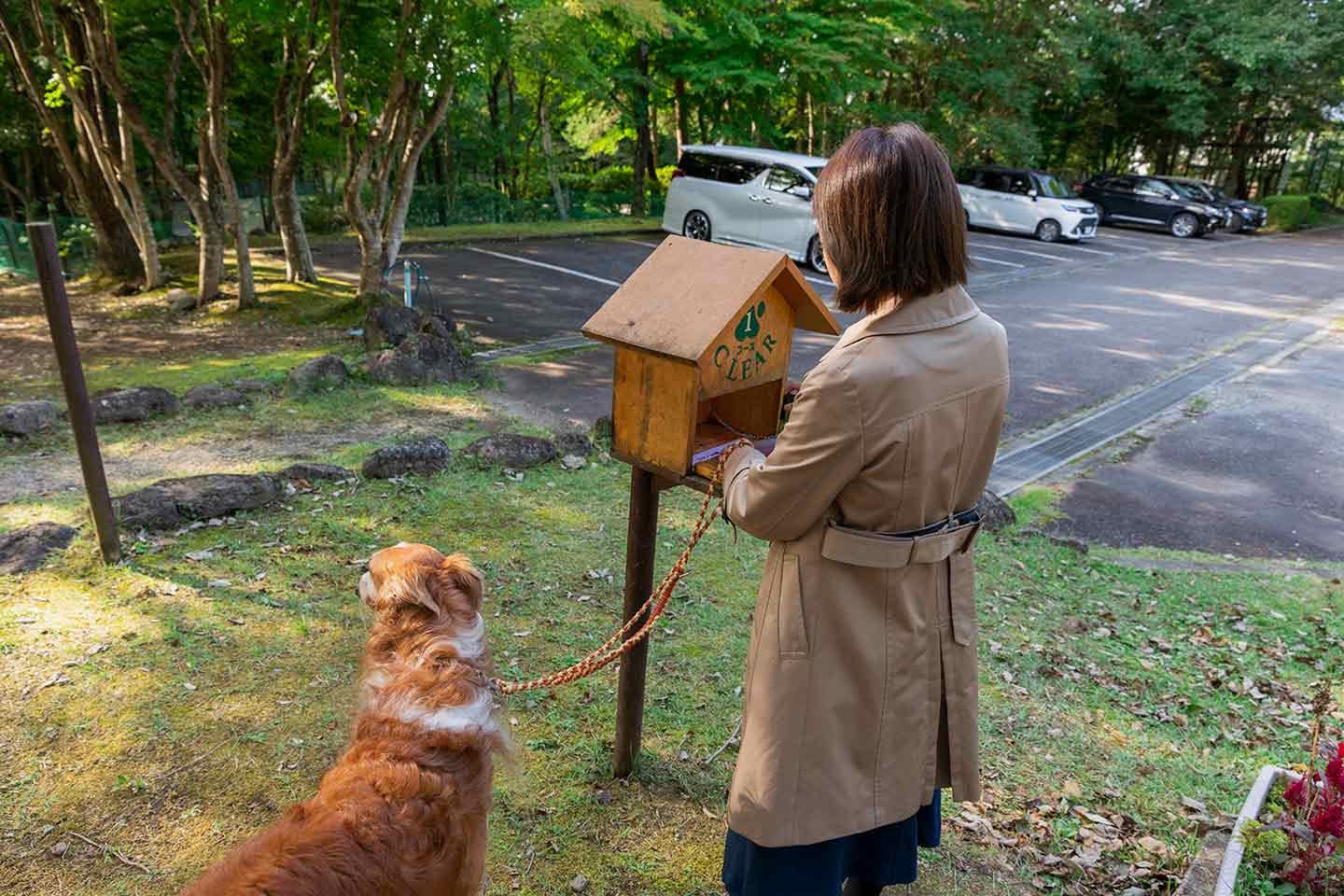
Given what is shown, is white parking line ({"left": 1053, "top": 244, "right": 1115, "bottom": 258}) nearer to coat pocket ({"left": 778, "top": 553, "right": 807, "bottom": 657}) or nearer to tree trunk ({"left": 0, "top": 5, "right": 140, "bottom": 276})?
tree trunk ({"left": 0, "top": 5, "right": 140, "bottom": 276})

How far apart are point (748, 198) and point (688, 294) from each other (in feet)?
46.0

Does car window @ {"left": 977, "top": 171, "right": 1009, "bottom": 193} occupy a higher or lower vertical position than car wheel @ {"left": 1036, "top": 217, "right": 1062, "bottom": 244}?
higher

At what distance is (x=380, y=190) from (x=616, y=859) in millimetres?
8918

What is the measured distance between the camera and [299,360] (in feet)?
28.4

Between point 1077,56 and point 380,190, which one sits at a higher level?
→ point 1077,56

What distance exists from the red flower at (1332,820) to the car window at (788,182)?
13515 mm

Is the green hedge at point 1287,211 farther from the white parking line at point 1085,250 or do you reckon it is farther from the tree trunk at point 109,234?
the tree trunk at point 109,234

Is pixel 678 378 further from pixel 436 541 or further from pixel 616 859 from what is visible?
pixel 436 541

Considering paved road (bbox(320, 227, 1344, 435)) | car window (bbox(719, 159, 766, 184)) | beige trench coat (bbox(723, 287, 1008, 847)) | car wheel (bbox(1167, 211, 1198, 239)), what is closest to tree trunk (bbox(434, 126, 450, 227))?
paved road (bbox(320, 227, 1344, 435))

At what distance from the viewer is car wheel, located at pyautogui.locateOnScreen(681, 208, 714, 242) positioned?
16.6 m

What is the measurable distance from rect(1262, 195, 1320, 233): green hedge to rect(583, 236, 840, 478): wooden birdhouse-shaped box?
31649mm

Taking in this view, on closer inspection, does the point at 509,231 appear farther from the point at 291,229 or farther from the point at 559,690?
the point at 559,690

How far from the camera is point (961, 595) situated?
2131mm

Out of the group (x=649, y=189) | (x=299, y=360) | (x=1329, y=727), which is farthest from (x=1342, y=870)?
(x=649, y=189)
